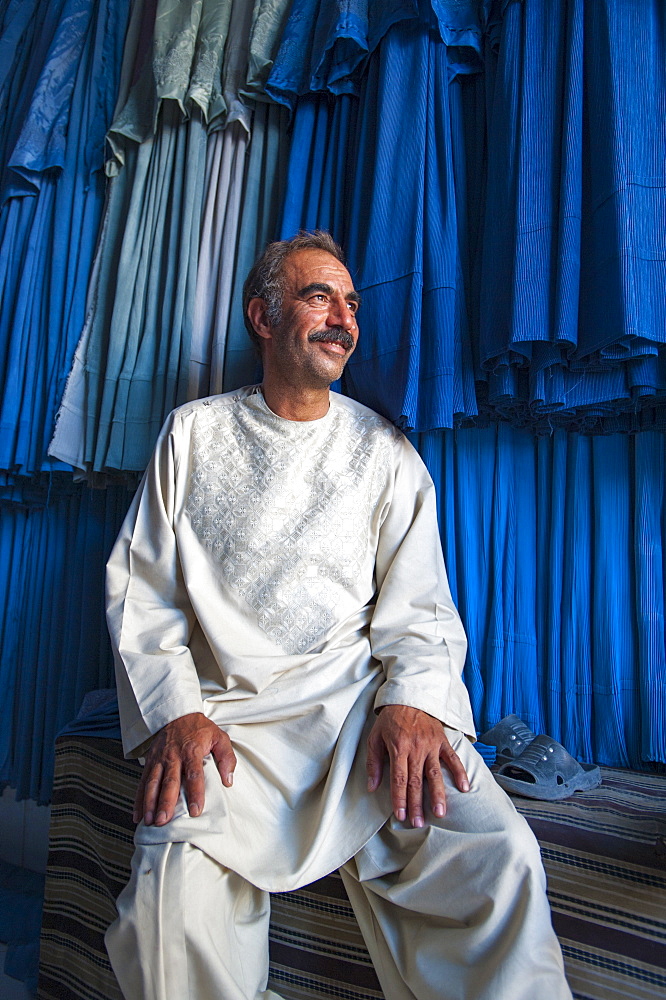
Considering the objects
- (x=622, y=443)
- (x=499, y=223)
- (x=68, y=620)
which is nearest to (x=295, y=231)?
(x=499, y=223)

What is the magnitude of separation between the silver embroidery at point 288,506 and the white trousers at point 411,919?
45cm

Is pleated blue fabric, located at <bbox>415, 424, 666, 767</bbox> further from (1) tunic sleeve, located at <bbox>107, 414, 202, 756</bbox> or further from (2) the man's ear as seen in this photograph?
(1) tunic sleeve, located at <bbox>107, 414, 202, 756</bbox>

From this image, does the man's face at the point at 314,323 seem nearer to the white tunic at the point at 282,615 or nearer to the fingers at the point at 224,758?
the white tunic at the point at 282,615

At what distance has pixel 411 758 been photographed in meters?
1.16

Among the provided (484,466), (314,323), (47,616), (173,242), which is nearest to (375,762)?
(484,466)

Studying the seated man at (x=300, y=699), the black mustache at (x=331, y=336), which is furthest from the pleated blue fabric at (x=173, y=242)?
the black mustache at (x=331, y=336)

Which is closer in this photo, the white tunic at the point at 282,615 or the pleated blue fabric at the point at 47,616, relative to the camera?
the white tunic at the point at 282,615

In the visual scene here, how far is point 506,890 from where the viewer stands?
0.96 meters

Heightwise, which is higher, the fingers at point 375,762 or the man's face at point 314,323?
the man's face at point 314,323

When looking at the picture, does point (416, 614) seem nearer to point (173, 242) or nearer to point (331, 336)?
point (331, 336)

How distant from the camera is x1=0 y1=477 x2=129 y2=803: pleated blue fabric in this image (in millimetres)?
2180

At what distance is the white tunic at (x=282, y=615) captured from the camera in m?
→ 1.20

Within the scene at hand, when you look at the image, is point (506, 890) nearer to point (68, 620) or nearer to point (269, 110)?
point (68, 620)

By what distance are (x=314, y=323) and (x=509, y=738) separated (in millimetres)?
1043
